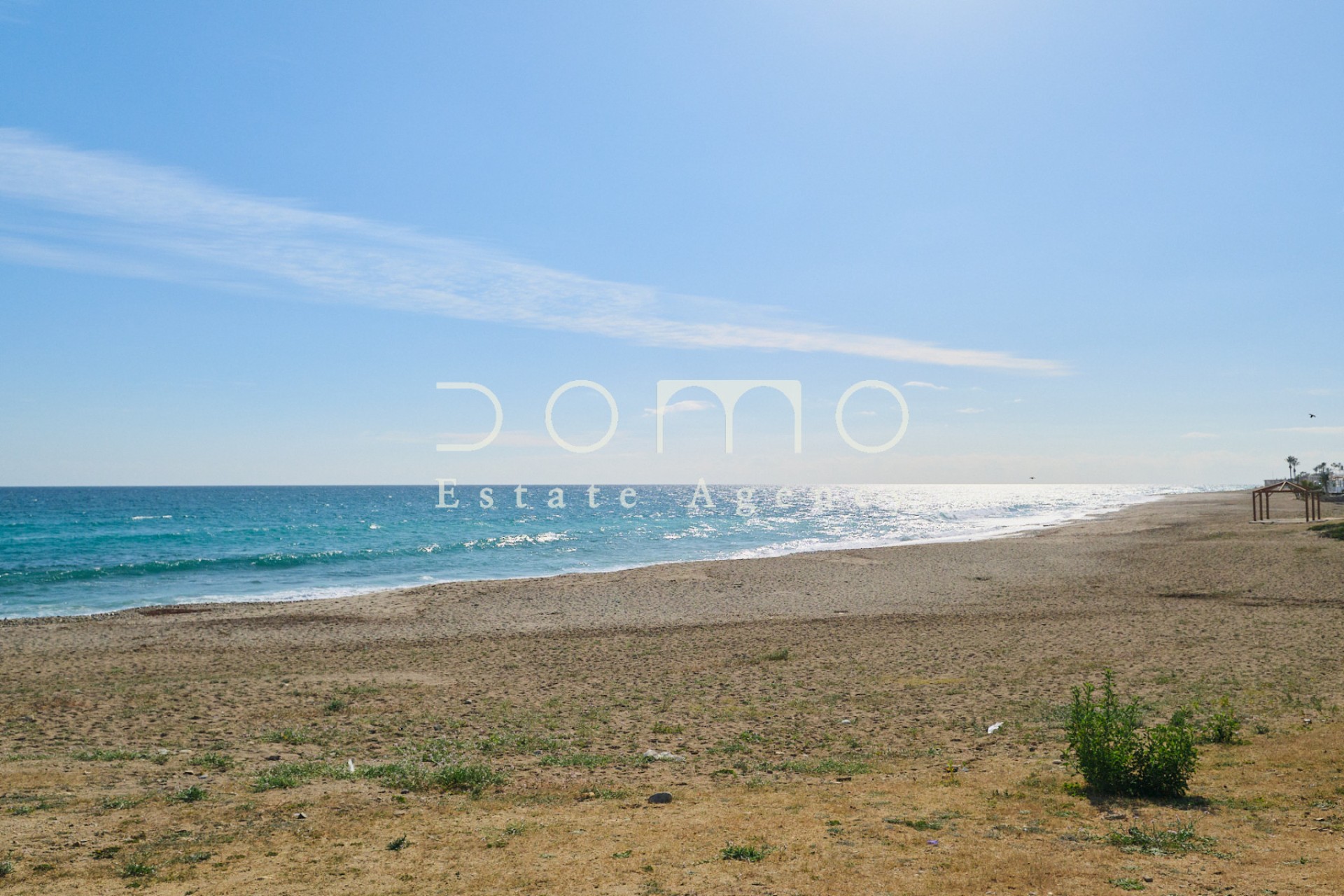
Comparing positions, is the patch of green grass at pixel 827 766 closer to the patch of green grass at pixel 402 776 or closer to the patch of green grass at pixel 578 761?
the patch of green grass at pixel 578 761

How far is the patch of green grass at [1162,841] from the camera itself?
6.42m

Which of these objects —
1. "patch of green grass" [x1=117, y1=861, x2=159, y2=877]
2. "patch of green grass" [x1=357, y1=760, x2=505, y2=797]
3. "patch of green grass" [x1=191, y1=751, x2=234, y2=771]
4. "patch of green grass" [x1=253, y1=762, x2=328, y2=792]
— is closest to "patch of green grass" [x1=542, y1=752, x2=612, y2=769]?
"patch of green grass" [x1=357, y1=760, x2=505, y2=797]

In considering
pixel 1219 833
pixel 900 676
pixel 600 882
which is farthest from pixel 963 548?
pixel 600 882

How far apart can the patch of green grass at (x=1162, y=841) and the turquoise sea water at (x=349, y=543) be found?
98.5 ft

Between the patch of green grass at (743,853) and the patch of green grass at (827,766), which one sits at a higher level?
the patch of green grass at (743,853)

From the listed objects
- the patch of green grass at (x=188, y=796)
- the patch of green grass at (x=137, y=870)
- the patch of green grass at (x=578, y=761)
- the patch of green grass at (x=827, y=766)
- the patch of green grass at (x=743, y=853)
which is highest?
the patch of green grass at (x=137, y=870)

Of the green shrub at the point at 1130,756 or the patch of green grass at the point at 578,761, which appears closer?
the green shrub at the point at 1130,756

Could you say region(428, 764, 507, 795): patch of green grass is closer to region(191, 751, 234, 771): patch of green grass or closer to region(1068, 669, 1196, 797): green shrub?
region(191, 751, 234, 771): patch of green grass

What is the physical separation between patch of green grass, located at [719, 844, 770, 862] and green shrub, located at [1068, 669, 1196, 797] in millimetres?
3906

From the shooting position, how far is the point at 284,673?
16.1m

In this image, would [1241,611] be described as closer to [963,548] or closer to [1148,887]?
[1148,887]

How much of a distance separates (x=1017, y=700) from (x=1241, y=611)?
12265 millimetres

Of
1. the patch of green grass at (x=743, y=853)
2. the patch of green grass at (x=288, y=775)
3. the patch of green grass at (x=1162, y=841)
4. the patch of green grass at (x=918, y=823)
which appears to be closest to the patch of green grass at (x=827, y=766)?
the patch of green grass at (x=918, y=823)

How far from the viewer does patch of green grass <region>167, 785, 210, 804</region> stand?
26.6 ft
